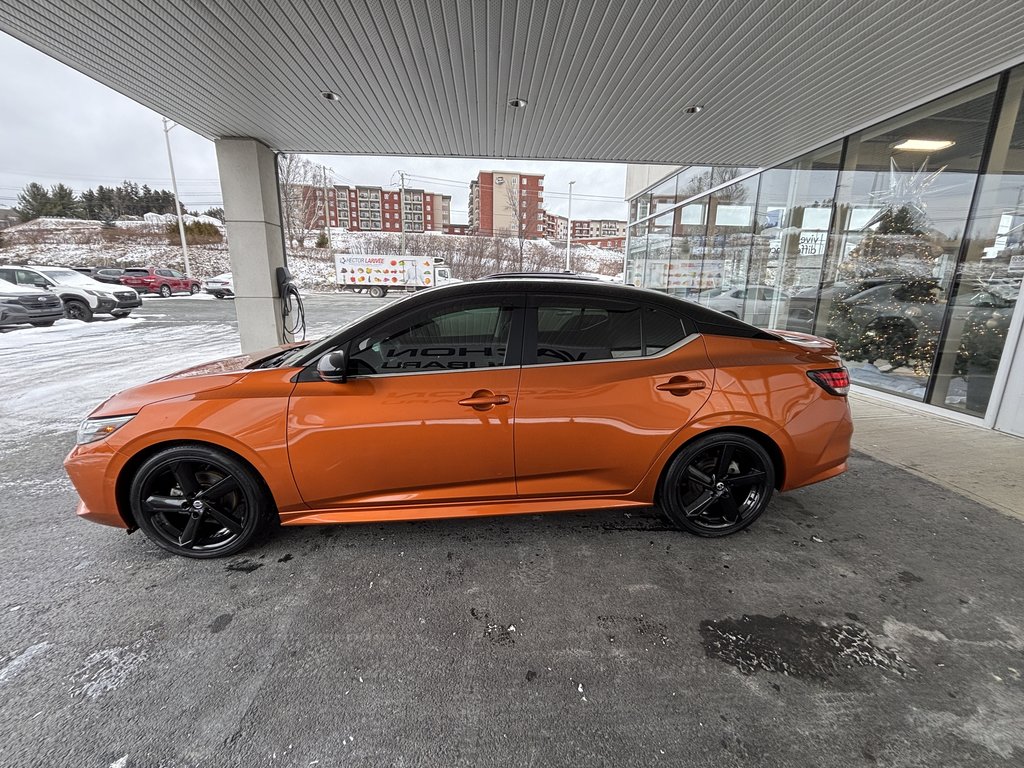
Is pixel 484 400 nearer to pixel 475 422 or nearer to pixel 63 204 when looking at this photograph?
pixel 475 422

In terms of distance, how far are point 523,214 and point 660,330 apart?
Result: 5347 centimetres

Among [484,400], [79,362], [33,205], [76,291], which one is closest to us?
[484,400]

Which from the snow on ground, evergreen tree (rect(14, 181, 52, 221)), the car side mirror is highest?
evergreen tree (rect(14, 181, 52, 221))

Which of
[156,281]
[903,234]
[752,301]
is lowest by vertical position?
[156,281]

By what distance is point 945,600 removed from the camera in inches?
90.5

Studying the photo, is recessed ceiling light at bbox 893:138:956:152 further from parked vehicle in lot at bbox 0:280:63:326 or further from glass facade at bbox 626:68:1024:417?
parked vehicle in lot at bbox 0:280:63:326

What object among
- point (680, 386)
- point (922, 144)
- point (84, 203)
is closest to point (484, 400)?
point (680, 386)

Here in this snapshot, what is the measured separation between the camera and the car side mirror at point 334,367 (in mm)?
2322

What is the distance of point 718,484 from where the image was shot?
2762 millimetres

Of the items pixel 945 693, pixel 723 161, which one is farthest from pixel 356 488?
pixel 723 161

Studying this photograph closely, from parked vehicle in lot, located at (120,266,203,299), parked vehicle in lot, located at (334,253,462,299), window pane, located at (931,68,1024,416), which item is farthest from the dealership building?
parked vehicle in lot, located at (120,266,203,299)

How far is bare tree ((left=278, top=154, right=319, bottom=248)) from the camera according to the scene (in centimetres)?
4188

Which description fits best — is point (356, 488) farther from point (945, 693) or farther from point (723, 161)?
point (723, 161)

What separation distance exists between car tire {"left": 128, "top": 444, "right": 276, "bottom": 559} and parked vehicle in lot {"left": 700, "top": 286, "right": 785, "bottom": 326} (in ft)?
26.6
